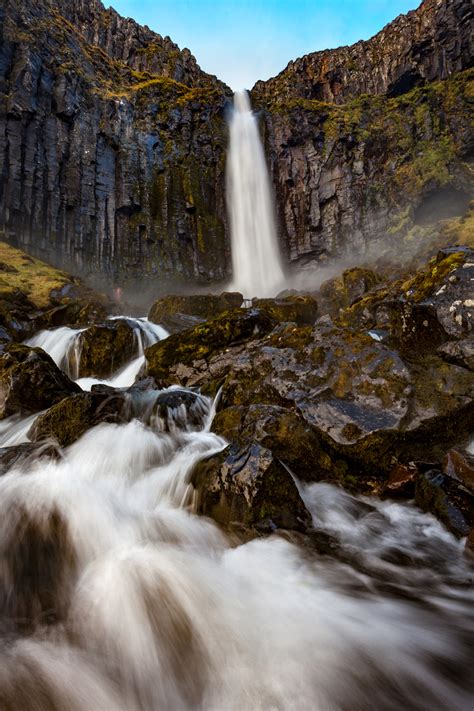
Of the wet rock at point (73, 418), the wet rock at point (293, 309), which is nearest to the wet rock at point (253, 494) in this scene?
the wet rock at point (73, 418)

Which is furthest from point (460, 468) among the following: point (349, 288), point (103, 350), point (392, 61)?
point (392, 61)

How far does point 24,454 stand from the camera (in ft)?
18.1

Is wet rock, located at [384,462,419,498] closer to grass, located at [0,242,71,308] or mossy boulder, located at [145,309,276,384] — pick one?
mossy boulder, located at [145,309,276,384]

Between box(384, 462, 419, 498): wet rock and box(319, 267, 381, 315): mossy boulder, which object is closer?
box(384, 462, 419, 498): wet rock

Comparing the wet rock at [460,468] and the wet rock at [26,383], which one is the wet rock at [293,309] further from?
the wet rock at [460,468]

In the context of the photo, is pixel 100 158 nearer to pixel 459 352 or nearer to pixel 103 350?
pixel 103 350

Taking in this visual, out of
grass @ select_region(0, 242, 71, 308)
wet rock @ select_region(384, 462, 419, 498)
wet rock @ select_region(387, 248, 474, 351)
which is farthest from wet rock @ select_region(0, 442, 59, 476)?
grass @ select_region(0, 242, 71, 308)

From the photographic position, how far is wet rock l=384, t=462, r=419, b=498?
5.37 metres

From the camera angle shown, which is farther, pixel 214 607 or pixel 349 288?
pixel 349 288

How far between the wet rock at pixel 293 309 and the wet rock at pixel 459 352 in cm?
846

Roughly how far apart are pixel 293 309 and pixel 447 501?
12.2 metres

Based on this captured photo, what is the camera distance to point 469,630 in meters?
2.98

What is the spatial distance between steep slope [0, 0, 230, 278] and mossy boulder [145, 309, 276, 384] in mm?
30003

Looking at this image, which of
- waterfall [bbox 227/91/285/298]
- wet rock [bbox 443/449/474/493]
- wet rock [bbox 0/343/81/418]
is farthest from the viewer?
waterfall [bbox 227/91/285/298]
